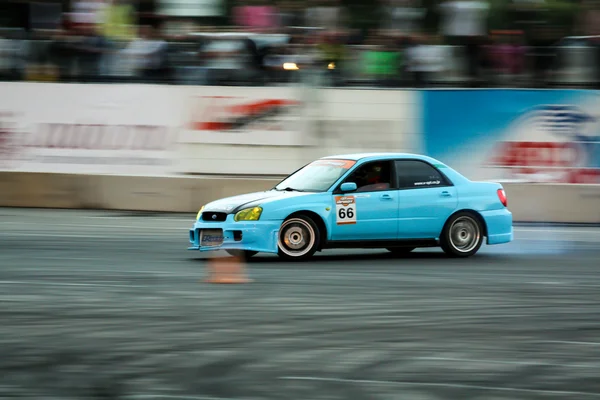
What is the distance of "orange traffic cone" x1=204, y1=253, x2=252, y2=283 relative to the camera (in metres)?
10.3

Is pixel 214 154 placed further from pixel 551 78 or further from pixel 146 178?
pixel 551 78

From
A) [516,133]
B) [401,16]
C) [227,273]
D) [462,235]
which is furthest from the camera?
[401,16]

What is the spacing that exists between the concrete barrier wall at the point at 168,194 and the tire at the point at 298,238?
23.6 ft

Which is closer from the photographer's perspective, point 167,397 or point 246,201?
point 167,397

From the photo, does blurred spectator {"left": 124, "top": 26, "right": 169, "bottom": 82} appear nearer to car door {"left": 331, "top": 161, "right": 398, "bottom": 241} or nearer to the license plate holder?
car door {"left": 331, "top": 161, "right": 398, "bottom": 241}

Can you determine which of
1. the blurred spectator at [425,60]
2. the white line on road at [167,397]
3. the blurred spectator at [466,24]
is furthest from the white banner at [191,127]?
the white line on road at [167,397]

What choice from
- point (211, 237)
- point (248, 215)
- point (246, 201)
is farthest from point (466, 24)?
point (211, 237)

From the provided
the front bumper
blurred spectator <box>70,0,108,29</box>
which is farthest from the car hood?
blurred spectator <box>70,0,108,29</box>

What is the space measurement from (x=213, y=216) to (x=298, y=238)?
950mm

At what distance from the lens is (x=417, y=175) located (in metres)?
13.0

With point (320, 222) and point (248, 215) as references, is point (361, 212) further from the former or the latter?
point (248, 215)

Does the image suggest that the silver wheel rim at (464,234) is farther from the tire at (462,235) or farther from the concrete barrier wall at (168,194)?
the concrete barrier wall at (168,194)

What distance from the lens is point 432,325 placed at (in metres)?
7.98

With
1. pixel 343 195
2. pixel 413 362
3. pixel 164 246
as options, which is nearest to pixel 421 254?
pixel 343 195
